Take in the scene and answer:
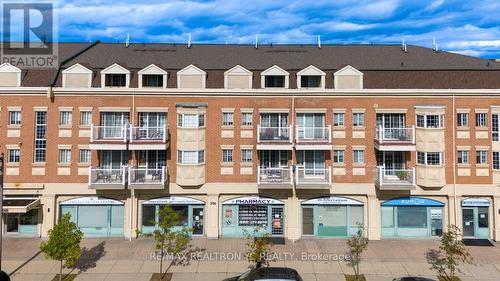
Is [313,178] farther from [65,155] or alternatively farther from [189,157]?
[65,155]

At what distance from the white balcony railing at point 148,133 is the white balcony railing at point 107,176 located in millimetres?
2372

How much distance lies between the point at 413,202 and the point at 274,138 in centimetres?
1078

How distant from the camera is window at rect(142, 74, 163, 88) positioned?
3058cm

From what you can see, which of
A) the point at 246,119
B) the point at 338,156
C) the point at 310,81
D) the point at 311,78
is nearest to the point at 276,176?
the point at 246,119

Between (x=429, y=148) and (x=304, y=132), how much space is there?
8.64m

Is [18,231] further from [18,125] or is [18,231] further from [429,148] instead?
[429,148]

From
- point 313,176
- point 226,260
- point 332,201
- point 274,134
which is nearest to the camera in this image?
point 226,260

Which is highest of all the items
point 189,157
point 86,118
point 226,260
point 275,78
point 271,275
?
point 275,78

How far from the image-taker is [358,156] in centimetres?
3000

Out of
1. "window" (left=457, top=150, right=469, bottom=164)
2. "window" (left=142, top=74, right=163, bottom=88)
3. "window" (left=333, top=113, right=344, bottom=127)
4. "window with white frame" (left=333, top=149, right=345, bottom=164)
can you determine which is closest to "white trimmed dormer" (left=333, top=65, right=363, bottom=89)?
"window" (left=333, top=113, right=344, bottom=127)

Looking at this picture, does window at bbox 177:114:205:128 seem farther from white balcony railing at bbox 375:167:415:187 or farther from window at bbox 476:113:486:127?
window at bbox 476:113:486:127

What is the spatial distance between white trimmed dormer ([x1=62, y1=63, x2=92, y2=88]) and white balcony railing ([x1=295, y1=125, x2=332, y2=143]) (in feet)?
49.7

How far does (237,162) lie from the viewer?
29984 mm

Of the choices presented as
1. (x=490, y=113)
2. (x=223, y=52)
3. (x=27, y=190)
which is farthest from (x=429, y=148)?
(x=27, y=190)
